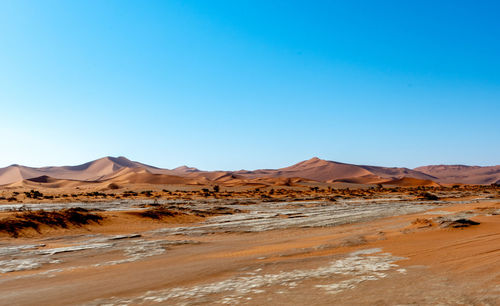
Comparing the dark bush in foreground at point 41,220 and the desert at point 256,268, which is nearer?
the desert at point 256,268

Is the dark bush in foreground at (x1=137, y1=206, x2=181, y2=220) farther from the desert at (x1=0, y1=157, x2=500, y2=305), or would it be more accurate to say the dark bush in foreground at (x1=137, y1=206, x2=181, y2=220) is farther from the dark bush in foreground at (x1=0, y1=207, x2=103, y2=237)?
the desert at (x1=0, y1=157, x2=500, y2=305)

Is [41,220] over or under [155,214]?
over

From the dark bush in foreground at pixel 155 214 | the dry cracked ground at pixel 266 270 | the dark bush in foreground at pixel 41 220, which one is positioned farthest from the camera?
the dark bush in foreground at pixel 155 214

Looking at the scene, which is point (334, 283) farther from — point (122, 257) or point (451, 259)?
point (122, 257)

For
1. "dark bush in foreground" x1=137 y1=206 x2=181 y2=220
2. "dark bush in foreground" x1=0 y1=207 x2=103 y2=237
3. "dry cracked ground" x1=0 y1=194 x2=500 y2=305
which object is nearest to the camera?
"dry cracked ground" x1=0 y1=194 x2=500 y2=305

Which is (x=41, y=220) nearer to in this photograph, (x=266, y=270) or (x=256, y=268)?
(x=256, y=268)

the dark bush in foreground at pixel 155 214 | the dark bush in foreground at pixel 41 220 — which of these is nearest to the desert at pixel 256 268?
the dark bush in foreground at pixel 41 220

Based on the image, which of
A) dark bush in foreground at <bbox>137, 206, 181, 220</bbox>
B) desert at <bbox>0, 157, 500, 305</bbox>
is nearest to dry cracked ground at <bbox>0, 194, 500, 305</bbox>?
desert at <bbox>0, 157, 500, 305</bbox>

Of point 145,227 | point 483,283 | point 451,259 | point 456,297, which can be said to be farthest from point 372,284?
point 145,227

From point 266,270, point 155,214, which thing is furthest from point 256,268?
point 155,214

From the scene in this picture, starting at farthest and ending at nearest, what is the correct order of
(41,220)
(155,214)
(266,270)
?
(155,214), (41,220), (266,270)

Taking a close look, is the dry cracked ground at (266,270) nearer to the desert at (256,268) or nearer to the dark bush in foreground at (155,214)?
the desert at (256,268)

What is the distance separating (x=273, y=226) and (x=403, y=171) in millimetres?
196893

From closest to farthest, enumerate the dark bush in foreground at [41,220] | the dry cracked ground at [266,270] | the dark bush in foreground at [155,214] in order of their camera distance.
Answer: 1. the dry cracked ground at [266,270]
2. the dark bush in foreground at [41,220]
3. the dark bush in foreground at [155,214]
